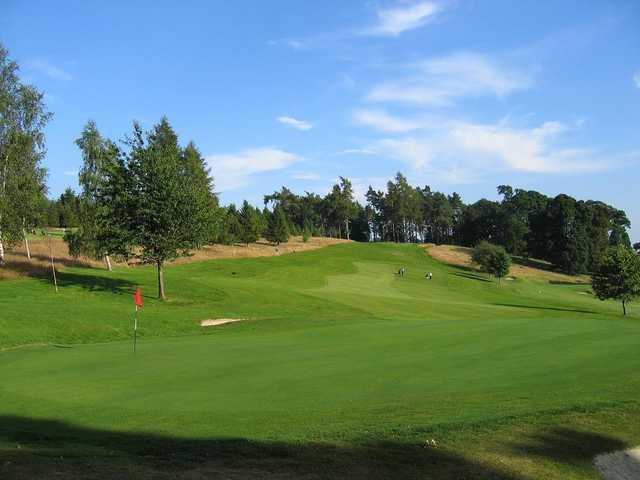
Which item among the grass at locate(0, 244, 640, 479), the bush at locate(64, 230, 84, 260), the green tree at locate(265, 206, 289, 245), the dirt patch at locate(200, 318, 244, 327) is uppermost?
the green tree at locate(265, 206, 289, 245)

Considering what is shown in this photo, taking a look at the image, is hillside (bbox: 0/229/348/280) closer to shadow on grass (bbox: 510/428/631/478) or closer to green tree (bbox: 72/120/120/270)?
green tree (bbox: 72/120/120/270)

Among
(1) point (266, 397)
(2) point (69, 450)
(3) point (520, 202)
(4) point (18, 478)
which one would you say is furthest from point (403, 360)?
(3) point (520, 202)

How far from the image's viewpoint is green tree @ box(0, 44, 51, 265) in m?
40.3

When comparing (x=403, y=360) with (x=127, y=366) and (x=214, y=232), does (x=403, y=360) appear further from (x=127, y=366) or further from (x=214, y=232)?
(x=214, y=232)

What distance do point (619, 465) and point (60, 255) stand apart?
57489 mm

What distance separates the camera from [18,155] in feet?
138

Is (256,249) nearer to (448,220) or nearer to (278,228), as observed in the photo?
(278,228)

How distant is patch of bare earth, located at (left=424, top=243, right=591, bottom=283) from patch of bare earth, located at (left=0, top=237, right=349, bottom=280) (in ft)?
79.6

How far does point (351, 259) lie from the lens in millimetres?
84312

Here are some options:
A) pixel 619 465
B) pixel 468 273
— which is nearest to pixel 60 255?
pixel 468 273

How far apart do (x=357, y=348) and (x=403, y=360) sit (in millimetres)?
3115

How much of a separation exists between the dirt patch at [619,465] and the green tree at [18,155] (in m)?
42.2

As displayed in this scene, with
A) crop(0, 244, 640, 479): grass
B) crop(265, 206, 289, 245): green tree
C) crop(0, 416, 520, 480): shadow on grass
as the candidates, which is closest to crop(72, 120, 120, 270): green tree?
crop(0, 244, 640, 479): grass

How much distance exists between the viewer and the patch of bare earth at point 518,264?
89.6m
